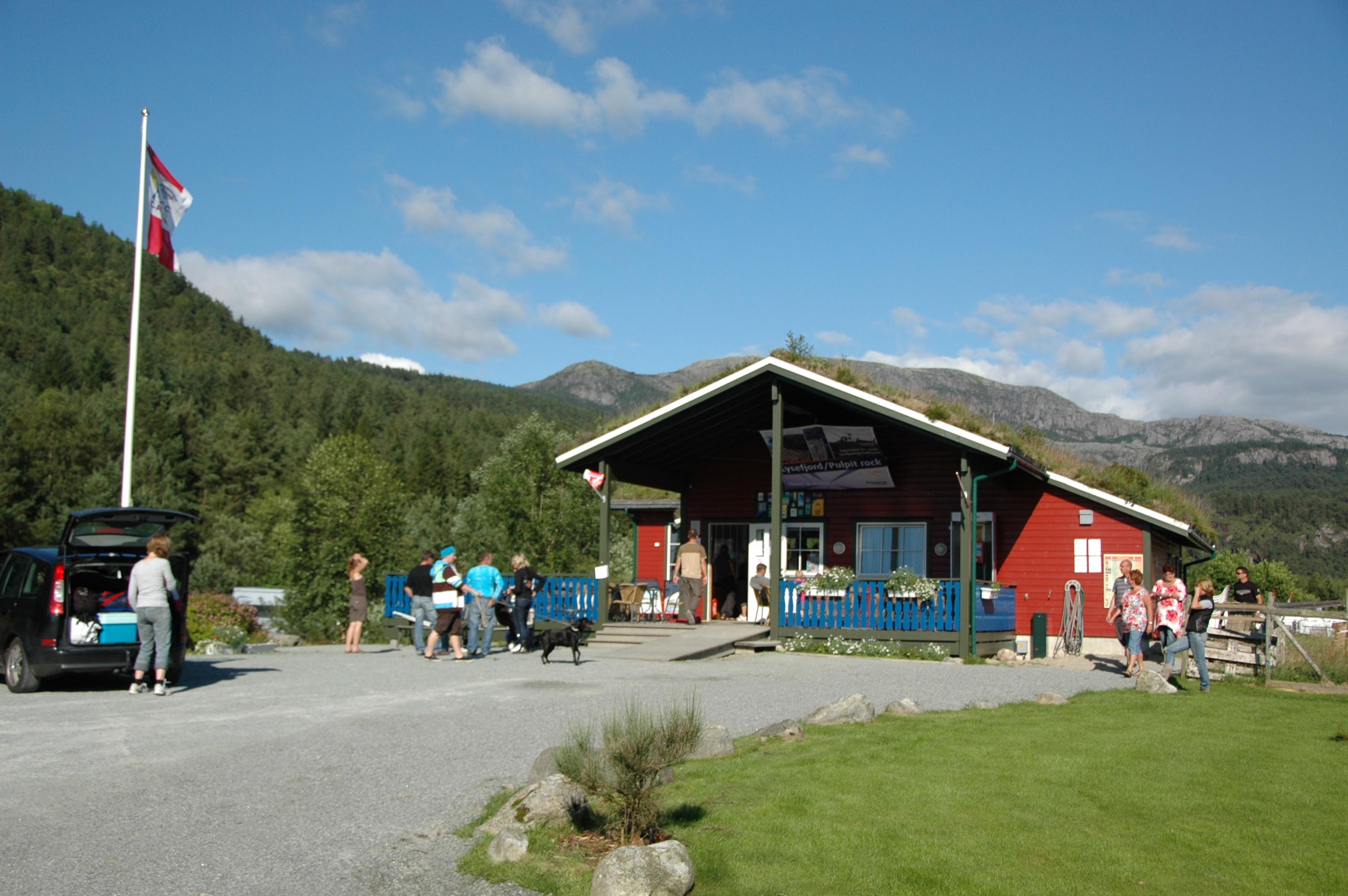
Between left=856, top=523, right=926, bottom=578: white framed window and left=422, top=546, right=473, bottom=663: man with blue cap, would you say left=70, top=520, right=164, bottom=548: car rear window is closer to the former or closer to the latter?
left=422, top=546, right=473, bottom=663: man with blue cap

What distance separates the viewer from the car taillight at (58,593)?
11.1 metres

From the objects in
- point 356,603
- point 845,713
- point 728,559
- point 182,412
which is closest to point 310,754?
point 845,713

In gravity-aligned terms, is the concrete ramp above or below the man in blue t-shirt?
below

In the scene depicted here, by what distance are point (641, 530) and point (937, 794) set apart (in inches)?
812

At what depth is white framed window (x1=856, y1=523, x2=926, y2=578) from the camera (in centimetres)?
2083

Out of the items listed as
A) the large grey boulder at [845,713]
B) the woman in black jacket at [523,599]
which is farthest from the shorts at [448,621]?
the large grey boulder at [845,713]

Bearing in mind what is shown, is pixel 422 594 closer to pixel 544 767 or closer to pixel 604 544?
pixel 604 544

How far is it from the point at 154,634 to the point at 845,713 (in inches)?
290

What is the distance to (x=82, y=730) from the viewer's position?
8953mm

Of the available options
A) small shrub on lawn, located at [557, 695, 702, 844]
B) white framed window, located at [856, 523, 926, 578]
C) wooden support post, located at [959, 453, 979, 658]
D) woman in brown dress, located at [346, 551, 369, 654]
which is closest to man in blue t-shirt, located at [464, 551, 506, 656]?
woman in brown dress, located at [346, 551, 369, 654]

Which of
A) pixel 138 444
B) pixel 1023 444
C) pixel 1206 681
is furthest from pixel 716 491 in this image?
pixel 138 444

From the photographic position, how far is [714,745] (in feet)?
26.4

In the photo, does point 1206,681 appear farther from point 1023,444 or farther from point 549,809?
point 549,809

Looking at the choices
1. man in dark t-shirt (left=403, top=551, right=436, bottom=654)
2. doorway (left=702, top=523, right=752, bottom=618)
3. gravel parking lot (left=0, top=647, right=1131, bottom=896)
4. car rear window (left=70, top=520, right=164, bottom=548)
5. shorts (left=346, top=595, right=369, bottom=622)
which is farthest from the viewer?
doorway (left=702, top=523, right=752, bottom=618)
